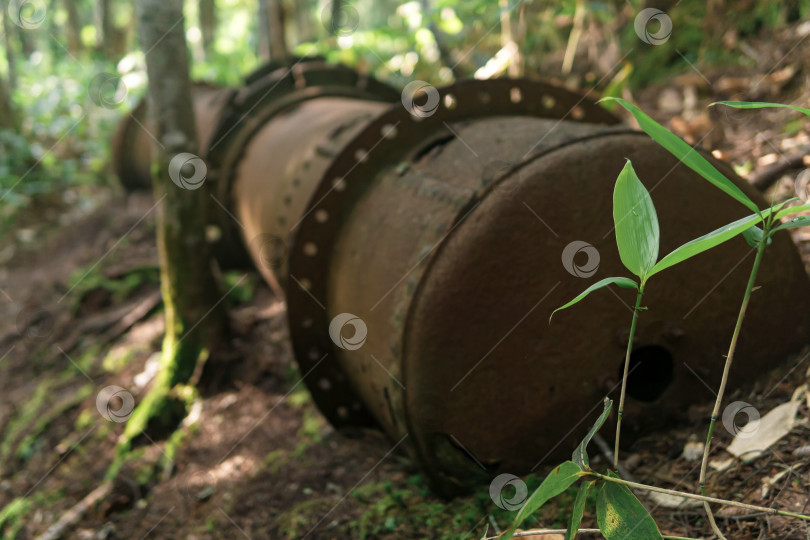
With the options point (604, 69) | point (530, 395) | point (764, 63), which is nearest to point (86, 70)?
point (604, 69)

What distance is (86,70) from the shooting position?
1230 centimetres

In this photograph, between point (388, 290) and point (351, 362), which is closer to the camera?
point (388, 290)

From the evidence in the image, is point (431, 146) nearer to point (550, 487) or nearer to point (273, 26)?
point (550, 487)

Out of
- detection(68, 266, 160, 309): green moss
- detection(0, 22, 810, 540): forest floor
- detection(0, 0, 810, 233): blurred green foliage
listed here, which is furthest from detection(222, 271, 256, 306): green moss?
detection(0, 0, 810, 233): blurred green foliage

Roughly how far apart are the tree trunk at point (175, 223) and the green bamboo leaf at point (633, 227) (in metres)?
2.62

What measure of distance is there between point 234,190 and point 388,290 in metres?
2.08

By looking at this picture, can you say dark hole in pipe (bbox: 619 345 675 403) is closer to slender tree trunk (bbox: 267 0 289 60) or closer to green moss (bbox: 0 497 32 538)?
green moss (bbox: 0 497 32 538)

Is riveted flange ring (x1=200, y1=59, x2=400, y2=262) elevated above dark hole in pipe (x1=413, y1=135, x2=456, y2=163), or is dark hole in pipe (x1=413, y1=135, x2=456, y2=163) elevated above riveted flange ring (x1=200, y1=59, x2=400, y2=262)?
riveted flange ring (x1=200, y1=59, x2=400, y2=262)

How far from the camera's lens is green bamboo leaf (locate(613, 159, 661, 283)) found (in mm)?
1194

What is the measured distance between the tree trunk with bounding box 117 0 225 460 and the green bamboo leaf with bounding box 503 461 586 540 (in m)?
2.48

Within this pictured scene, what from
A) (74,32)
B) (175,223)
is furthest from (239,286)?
(74,32)

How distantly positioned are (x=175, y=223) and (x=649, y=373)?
2.43 metres

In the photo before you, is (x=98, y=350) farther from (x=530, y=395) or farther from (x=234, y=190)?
(x=530, y=395)

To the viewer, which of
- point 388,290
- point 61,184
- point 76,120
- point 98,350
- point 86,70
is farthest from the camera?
point 86,70
